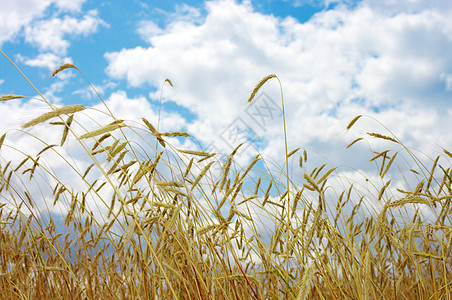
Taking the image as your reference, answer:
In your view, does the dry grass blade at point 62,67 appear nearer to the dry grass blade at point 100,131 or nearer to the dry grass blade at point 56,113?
the dry grass blade at point 56,113

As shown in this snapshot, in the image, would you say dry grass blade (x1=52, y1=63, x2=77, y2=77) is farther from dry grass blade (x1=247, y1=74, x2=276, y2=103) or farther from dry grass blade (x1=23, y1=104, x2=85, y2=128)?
dry grass blade (x1=247, y1=74, x2=276, y2=103)

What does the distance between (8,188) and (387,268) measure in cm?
302

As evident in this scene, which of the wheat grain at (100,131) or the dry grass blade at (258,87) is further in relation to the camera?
the dry grass blade at (258,87)

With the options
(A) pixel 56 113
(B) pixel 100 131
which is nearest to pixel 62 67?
(A) pixel 56 113

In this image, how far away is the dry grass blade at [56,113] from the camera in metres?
1.66

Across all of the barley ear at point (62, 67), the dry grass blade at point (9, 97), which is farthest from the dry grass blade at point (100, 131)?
the barley ear at point (62, 67)

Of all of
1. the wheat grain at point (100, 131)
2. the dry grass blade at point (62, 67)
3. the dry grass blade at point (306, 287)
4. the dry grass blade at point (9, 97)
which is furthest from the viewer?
the dry grass blade at point (62, 67)

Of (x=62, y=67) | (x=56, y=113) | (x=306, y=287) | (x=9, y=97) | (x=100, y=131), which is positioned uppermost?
(x=62, y=67)

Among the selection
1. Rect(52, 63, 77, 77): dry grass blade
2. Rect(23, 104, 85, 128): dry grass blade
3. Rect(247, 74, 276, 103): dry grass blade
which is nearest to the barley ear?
Rect(52, 63, 77, 77): dry grass blade

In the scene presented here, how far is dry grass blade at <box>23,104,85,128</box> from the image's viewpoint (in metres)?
1.66

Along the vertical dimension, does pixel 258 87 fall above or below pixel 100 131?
above

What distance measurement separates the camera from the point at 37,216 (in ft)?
10.1

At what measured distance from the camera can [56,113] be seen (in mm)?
1661

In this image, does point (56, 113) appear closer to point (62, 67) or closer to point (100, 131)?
point (100, 131)
